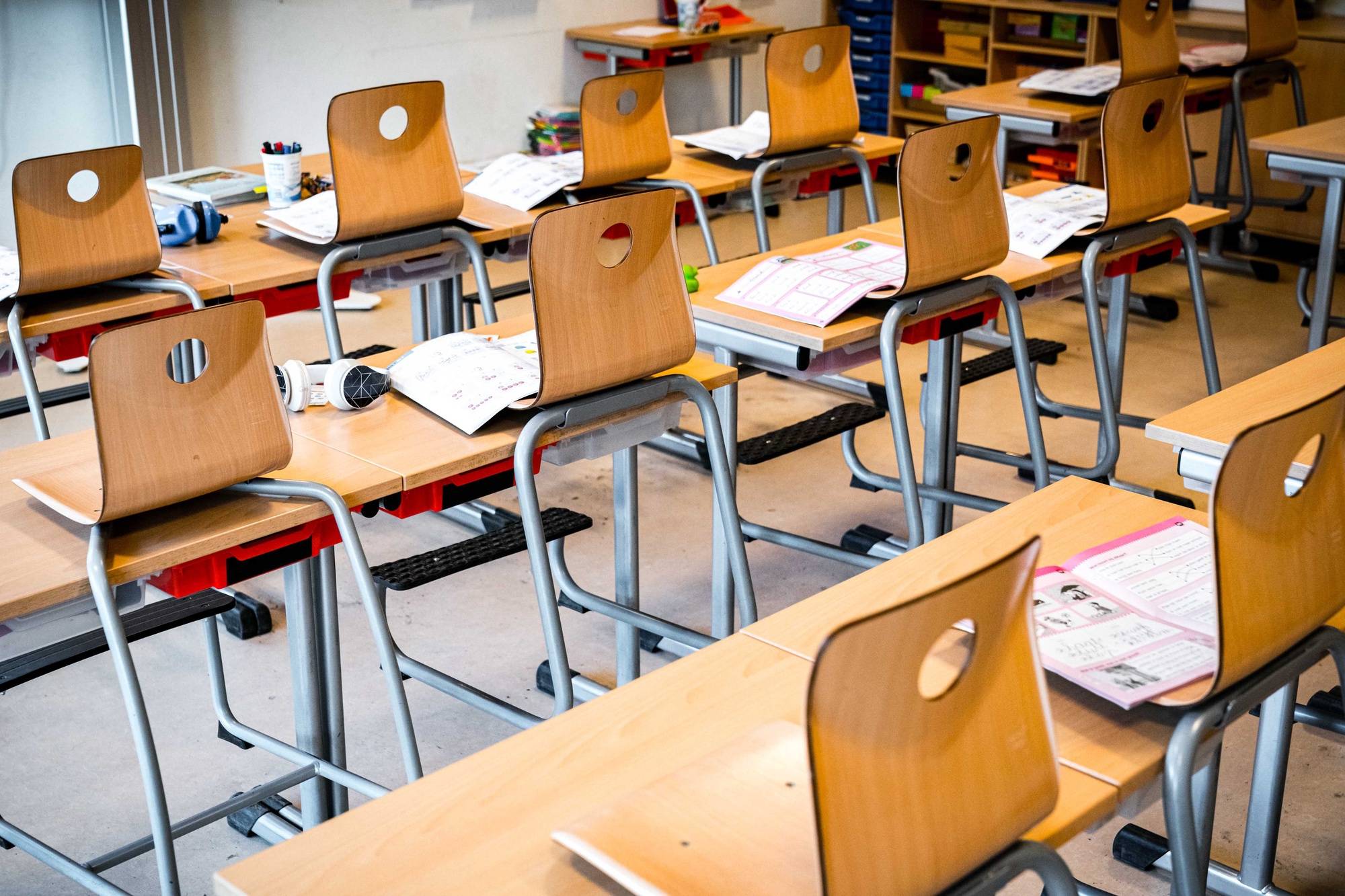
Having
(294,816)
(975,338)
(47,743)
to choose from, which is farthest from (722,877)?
(975,338)

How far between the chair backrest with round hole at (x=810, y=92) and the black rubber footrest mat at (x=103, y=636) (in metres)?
2.02

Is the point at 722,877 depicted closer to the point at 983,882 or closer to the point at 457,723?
the point at 983,882

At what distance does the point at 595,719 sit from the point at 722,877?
0.31 metres

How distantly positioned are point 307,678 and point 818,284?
113 centimetres

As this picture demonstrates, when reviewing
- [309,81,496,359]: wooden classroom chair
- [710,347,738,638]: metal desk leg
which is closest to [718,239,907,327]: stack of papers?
[710,347,738,638]: metal desk leg

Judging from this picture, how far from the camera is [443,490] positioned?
6.67ft

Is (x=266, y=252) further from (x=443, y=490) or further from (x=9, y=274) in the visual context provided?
(x=443, y=490)

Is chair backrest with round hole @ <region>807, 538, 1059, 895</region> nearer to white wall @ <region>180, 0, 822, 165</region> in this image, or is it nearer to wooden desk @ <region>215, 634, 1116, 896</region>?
wooden desk @ <region>215, 634, 1116, 896</region>

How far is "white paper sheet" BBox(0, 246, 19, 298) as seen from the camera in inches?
103

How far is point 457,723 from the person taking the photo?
2758mm

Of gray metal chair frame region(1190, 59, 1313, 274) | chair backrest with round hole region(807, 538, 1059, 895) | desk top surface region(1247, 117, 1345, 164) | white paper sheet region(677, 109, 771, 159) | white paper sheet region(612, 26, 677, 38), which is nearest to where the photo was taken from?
chair backrest with round hole region(807, 538, 1059, 895)

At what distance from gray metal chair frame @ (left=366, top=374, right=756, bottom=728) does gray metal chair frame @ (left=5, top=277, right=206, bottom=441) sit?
0.74 m

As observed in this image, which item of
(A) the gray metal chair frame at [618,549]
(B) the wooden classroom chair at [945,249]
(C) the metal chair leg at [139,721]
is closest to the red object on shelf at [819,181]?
(B) the wooden classroom chair at [945,249]

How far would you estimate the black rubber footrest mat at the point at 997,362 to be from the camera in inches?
135
